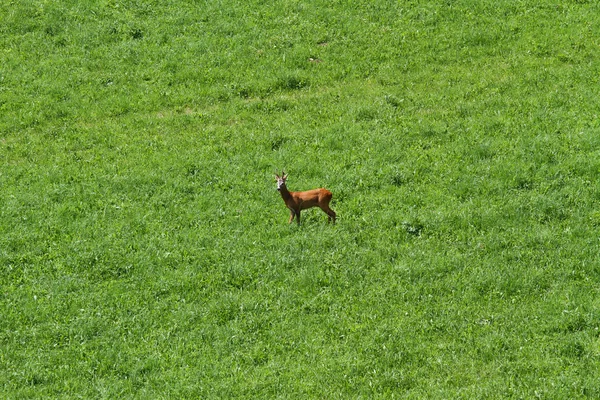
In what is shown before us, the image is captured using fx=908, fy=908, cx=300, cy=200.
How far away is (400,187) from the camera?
67.3ft

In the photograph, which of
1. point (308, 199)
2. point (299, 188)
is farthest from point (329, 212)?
point (299, 188)

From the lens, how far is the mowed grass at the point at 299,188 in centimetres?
1541

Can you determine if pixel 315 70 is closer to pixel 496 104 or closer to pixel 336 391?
pixel 496 104

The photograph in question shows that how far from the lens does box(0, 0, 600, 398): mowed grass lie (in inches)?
607

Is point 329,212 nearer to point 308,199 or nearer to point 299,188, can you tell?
point 308,199

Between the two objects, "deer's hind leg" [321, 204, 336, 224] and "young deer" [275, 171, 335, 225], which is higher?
"young deer" [275, 171, 335, 225]

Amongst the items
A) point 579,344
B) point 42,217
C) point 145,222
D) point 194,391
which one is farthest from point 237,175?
point 579,344

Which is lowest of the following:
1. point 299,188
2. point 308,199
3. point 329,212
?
point 299,188

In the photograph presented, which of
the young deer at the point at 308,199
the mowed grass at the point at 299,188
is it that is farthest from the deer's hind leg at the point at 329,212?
the mowed grass at the point at 299,188

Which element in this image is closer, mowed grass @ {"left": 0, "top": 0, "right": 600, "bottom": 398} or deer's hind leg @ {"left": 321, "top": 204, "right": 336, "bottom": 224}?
mowed grass @ {"left": 0, "top": 0, "right": 600, "bottom": 398}

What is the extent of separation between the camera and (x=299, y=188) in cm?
2067

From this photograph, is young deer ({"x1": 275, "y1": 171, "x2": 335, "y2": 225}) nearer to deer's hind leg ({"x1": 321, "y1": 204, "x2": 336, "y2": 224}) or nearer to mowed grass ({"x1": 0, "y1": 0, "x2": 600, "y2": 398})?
deer's hind leg ({"x1": 321, "y1": 204, "x2": 336, "y2": 224})

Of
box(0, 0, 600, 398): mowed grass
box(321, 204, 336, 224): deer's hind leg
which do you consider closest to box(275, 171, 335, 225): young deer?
box(321, 204, 336, 224): deer's hind leg

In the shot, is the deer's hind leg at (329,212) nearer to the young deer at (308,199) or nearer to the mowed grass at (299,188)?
the young deer at (308,199)
